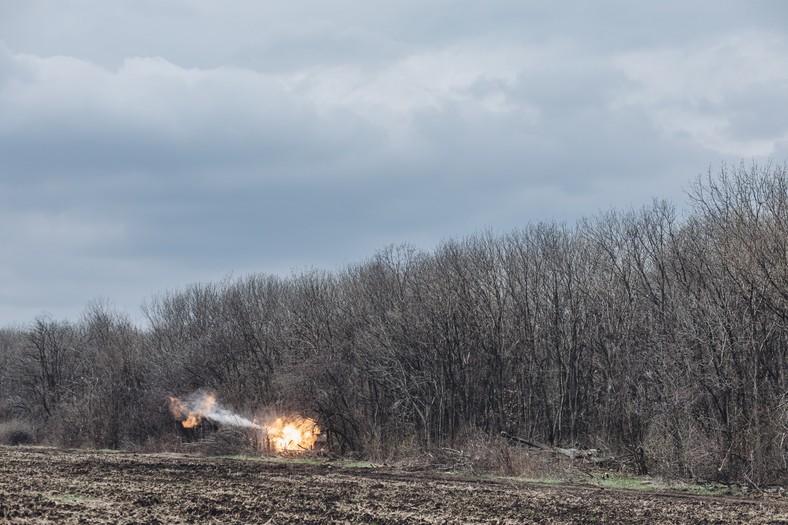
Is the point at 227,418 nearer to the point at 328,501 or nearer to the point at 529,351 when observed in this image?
the point at 529,351

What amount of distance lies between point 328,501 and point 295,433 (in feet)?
63.1

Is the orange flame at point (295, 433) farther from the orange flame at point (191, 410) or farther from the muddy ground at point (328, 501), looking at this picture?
the muddy ground at point (328, 501)

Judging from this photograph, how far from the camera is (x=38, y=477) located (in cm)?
2417

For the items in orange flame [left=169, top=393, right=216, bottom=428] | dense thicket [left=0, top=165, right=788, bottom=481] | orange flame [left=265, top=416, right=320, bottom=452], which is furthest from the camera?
orange flame [left=169, top=393, right=216, bottom=428]

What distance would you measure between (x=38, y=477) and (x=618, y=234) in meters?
29.3

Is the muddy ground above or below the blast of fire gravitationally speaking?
below

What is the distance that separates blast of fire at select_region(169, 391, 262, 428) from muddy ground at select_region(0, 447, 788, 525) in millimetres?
15924

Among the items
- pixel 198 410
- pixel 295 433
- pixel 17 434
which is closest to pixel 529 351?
pixel 295 433

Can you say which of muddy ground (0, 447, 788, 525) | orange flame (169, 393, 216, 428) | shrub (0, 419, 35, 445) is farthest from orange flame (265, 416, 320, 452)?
shrub (0, 419, 35, 445)

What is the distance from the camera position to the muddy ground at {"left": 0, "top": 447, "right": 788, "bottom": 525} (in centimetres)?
1582

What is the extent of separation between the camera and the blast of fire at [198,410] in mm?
42531

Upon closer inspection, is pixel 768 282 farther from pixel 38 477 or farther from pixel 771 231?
pixel 38 477

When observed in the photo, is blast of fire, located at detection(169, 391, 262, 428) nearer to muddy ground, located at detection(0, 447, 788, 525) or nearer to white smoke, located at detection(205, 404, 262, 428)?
white smoke, located at detection(205, 404, 262, 428)

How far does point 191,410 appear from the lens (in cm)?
4547
